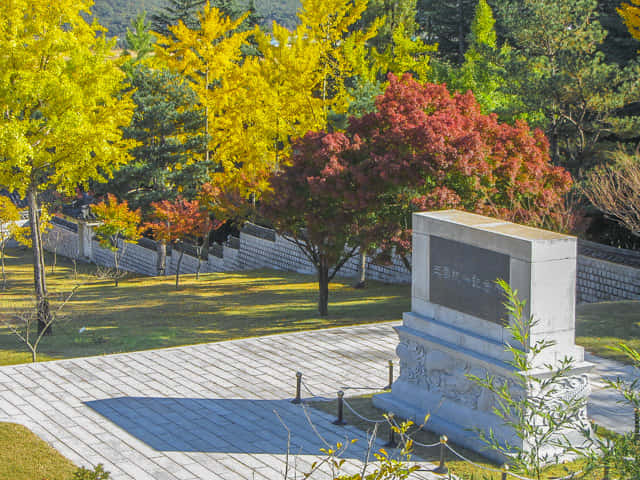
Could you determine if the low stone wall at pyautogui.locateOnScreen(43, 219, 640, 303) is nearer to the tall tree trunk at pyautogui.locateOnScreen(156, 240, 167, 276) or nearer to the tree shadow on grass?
the tall tree trunk at pyautogui.locateOnScreen(156, 240, 167, 276)

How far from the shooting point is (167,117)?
110 ft

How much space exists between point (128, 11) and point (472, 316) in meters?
139

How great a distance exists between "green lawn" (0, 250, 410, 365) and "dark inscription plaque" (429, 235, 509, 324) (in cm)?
894

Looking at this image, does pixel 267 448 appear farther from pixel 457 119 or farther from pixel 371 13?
pixel 371 13

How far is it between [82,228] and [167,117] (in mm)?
10472

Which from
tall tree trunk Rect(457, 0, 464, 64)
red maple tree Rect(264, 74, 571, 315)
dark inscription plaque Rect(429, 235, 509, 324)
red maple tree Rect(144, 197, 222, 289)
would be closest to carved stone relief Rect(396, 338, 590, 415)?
dark inscription plaque Rect(429, 235, 509, 324)

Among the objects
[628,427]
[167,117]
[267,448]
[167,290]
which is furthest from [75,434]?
[167,117]

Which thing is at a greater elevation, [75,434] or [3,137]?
[3,137]

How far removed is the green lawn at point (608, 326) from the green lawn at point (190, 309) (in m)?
4.79

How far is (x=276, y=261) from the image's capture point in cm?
3388

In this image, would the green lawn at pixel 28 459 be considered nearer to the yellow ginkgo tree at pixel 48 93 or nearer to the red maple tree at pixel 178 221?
the yellow ginkgo tree at pixel 48 93

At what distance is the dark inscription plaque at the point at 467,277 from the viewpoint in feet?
38.7

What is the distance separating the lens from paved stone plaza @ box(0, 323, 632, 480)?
12.0 meters

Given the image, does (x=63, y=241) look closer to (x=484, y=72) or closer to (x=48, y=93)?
(x=484, y=72)
